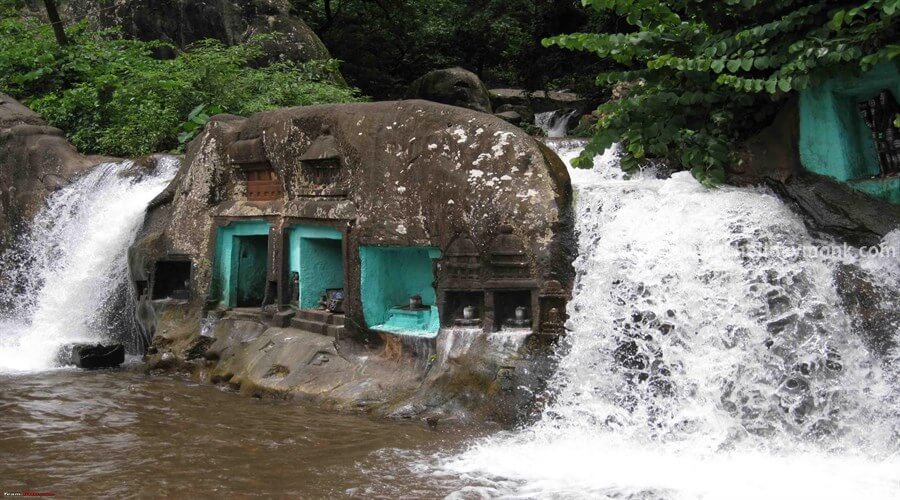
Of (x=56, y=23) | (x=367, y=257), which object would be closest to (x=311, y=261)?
(x=367, y=257)

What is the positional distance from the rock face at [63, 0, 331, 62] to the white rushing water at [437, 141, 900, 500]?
41.8ft

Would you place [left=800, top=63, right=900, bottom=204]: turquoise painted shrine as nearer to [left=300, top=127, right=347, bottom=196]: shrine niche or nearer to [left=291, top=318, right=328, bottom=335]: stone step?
[left=300, top=127, right=347, bottom=196]: shrine niche

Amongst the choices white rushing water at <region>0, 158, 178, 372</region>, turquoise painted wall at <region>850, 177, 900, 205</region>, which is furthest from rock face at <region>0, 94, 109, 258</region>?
turquoise painted wall at <region>850, 177, 900, 205</region>

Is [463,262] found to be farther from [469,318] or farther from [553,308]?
[553,308]

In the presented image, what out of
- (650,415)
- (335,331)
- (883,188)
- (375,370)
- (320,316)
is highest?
(883,188)

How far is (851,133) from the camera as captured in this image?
7.52 m

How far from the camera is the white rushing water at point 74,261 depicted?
1211 cm

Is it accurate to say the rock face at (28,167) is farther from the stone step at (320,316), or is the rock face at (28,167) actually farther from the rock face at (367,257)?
the stone step at (320,316)

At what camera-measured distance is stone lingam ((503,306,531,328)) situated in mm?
8016

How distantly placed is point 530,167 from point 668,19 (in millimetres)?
2062

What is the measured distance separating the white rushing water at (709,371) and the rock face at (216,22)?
12.7m

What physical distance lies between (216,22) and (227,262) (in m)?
10.0

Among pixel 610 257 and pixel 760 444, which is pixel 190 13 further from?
pixel 760 444

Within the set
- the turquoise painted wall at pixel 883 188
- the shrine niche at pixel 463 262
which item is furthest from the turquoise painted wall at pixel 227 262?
the turquoise painted wall at pixel 883 188
